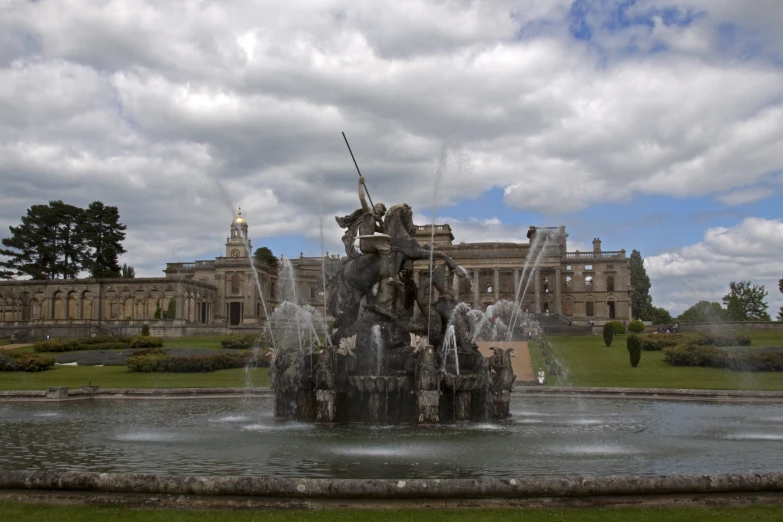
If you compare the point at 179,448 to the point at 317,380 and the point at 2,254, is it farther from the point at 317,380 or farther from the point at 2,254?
the point at 2,254

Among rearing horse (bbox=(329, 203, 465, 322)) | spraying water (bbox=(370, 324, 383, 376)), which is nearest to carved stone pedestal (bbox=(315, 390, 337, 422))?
spraying water (bbox=(370, 324, 383, 376))

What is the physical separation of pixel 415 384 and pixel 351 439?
2.84 m

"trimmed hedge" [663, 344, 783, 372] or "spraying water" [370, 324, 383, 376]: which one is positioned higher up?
"spraying water" [370, 324, 383, 376]

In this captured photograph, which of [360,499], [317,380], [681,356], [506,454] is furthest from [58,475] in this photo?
[681,356]

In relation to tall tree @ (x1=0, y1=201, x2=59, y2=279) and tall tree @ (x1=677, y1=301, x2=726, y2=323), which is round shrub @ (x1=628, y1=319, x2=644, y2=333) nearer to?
tall tree @ (x1=677, y1=301, x2=726, y2=323)

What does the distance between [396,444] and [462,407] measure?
3804mm

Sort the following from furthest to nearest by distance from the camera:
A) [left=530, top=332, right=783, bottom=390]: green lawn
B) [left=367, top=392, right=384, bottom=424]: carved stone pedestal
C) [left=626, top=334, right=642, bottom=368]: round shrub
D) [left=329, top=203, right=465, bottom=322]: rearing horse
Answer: [left=626, top=334, right=642, bottom=368]: round shrub
[left=530, top=332, right=783, bottom=390]: green lawn
[left=329, top=203, right=465, bottom=322]: rearing horse
[left=367, top=392, right=384, bottom=424]: carved stone pedestal

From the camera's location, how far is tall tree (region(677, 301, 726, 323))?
2796 inches

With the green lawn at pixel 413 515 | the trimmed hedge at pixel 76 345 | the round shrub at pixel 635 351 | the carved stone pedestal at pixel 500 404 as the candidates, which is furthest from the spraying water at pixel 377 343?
the trimmed hedge at pixel 76 345

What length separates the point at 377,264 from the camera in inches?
758

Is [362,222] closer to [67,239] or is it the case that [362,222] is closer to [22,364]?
[22,364]

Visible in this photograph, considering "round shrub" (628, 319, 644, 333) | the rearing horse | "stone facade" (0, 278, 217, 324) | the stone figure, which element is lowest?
the stone figure

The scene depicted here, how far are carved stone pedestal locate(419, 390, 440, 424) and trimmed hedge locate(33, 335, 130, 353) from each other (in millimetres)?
42232

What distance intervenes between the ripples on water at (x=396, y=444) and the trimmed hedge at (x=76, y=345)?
34531 mm
